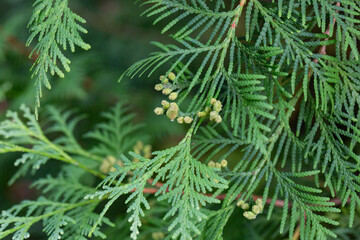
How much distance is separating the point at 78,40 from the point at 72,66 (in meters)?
1.23

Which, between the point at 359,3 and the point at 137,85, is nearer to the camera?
the point at 359,3

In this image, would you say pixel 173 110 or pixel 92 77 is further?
pixel 92 77

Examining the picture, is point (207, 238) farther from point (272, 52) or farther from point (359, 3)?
point (359, 3)

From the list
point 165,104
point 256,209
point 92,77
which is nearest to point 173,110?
point 165,104

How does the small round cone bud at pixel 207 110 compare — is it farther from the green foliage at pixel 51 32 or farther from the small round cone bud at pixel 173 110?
the green foliage at pixel 51 32

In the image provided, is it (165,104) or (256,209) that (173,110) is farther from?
(256,209)

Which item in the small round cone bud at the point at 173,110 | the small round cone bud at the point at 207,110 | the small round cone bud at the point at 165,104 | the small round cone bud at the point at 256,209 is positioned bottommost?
the small round cone bud at the point at 256,209

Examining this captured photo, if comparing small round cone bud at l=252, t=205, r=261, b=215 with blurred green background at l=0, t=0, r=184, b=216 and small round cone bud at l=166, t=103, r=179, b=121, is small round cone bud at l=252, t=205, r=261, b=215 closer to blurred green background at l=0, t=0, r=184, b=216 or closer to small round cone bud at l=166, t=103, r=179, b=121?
small round cone bud at l=166, t=103, r=179, b=121

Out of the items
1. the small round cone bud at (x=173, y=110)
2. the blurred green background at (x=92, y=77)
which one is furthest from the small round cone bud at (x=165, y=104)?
the blurred green background at (x=92, y=77)

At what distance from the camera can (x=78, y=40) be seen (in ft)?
2.24

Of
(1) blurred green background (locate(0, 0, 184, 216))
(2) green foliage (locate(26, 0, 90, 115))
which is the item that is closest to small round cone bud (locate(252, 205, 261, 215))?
(2) green foliage (locate(26, 0, 90, 115))

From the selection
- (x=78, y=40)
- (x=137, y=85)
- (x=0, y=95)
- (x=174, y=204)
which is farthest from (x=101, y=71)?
(x=174, y=204)

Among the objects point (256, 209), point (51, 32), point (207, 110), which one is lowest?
point (256, 209)

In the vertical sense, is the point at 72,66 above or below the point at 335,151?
above
